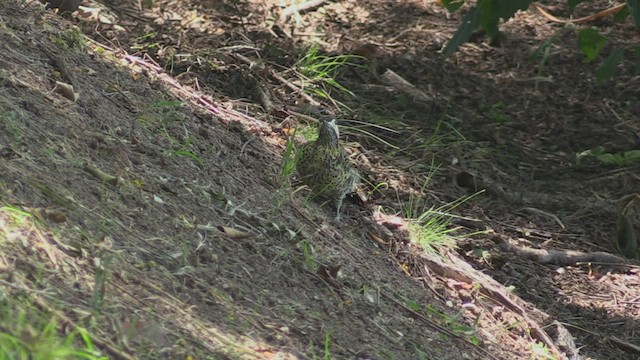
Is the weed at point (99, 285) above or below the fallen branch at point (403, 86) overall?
above

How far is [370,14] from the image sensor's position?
7.77 m

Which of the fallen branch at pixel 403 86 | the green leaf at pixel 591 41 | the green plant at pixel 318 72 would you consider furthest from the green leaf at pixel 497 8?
the fallen branch at pixel 403 86

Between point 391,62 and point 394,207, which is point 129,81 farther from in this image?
point 391,62

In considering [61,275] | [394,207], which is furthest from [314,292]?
[394,207]

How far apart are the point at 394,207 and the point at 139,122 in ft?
5.56

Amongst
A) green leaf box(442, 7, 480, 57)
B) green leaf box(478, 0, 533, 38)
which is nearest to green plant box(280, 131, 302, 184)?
green leaf box(442, 7, 480, 57)

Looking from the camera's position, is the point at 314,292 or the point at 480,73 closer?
the point at 314,292

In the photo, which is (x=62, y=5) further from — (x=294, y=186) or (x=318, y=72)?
(x=294, y=186)

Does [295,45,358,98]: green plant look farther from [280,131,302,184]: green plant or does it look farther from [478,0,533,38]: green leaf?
[478,0,533,38]: green leaf

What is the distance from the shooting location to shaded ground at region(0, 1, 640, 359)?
328cm

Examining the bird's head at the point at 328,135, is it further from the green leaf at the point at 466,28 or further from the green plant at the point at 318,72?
the green plant at the point at 318,72

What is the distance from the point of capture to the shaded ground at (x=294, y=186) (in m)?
3.28

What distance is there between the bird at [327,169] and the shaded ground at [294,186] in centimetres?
12

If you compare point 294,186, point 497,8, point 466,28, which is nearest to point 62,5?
point 294,186
